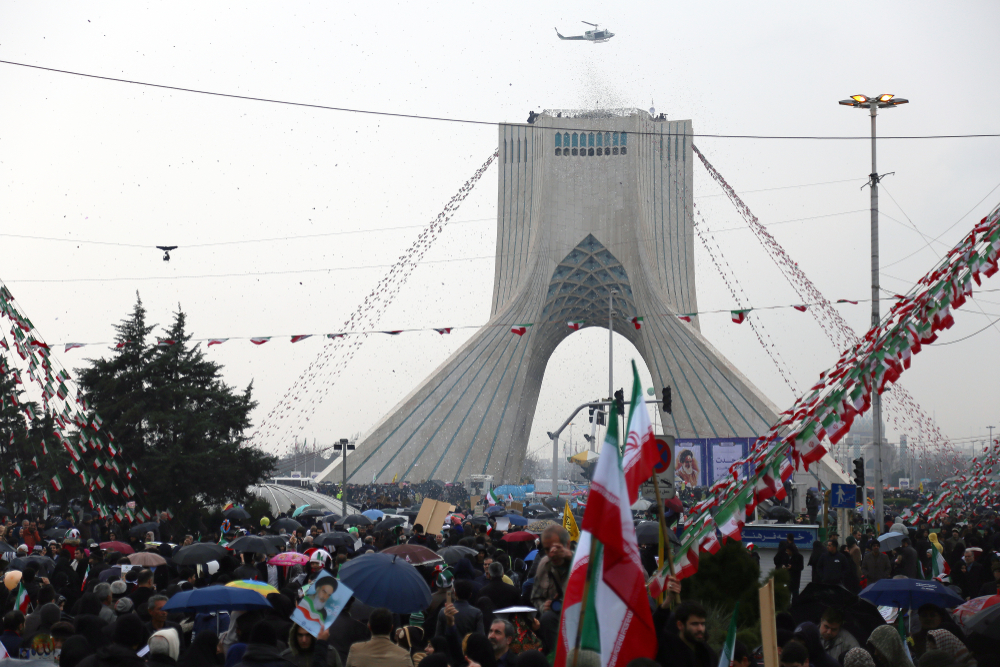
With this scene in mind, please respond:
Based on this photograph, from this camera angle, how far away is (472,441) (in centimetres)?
3662

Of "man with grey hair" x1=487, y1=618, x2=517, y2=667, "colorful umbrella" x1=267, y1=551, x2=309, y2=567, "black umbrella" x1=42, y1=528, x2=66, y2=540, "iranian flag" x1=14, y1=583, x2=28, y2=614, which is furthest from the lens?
"black umbrella" x1=42, y1=528, x2=66, y2=540

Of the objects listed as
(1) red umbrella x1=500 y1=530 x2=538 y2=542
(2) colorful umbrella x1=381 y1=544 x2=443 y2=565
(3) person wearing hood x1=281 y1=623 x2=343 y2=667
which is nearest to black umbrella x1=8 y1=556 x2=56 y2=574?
(2) colorful umbrella x1=381 y1=544 x2=443 y2=565

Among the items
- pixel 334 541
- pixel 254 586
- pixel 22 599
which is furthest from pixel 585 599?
pixel 334 541

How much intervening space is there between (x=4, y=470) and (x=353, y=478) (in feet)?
58.4

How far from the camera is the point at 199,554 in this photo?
979 centimetres

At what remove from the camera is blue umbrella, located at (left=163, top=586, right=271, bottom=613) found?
6191 mm

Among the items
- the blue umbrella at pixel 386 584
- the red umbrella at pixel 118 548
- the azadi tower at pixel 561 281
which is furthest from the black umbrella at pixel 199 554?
the azadi tower at pixel 561 281

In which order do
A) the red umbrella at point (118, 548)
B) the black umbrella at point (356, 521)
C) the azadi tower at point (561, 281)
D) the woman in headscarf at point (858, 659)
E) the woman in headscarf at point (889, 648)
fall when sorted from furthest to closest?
the azadi tower at point (561, 281), the black umbrella at point (356, 521), the red umbrella at point (118, 548), the woman in headscarf at point (889, 648), the woman in headscarf at point (858, 659)

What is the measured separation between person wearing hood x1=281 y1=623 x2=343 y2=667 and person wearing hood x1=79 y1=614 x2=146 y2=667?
72cm

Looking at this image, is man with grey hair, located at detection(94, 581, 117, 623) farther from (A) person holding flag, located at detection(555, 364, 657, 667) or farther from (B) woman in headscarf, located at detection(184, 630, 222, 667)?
(A) person holding flag, located at detection(555, 364, 657, 667)

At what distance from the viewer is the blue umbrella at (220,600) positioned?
619 cm

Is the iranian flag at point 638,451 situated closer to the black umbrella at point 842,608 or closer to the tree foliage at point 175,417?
the black umbrella at point 842,608

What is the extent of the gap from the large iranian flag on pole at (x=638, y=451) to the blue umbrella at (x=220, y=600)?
8.70 ft

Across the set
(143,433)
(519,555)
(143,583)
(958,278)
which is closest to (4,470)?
(143,433)
